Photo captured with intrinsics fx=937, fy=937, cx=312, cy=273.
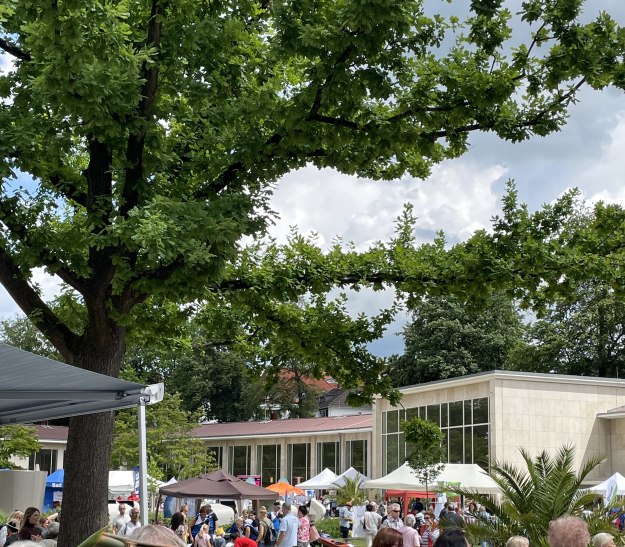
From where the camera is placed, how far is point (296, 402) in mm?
82688

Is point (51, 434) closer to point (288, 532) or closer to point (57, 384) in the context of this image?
point (288, 532)

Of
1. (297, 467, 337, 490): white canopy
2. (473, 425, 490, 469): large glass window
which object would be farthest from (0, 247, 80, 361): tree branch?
(473, 425, 490, 469): large glass window

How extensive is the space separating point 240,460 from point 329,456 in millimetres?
11323

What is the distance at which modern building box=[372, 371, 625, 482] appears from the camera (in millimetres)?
44281

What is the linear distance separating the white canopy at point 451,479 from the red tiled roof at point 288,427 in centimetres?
2347

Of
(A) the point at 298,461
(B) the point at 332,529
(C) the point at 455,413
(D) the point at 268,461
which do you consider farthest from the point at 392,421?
(D) the point at 268,461

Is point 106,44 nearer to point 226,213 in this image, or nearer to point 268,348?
point 226,213

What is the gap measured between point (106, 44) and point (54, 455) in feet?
222

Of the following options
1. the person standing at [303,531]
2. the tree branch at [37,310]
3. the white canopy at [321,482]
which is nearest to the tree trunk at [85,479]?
the tree branch at [37,310]

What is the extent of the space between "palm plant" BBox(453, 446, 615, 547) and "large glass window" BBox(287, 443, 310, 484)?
52.7 m

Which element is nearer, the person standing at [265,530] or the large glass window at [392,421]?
the person standing at [265,530]

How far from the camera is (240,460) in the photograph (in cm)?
7206

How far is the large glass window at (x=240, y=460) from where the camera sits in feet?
233

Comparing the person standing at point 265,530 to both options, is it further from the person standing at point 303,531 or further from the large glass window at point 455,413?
the large glass window at point 455,413
